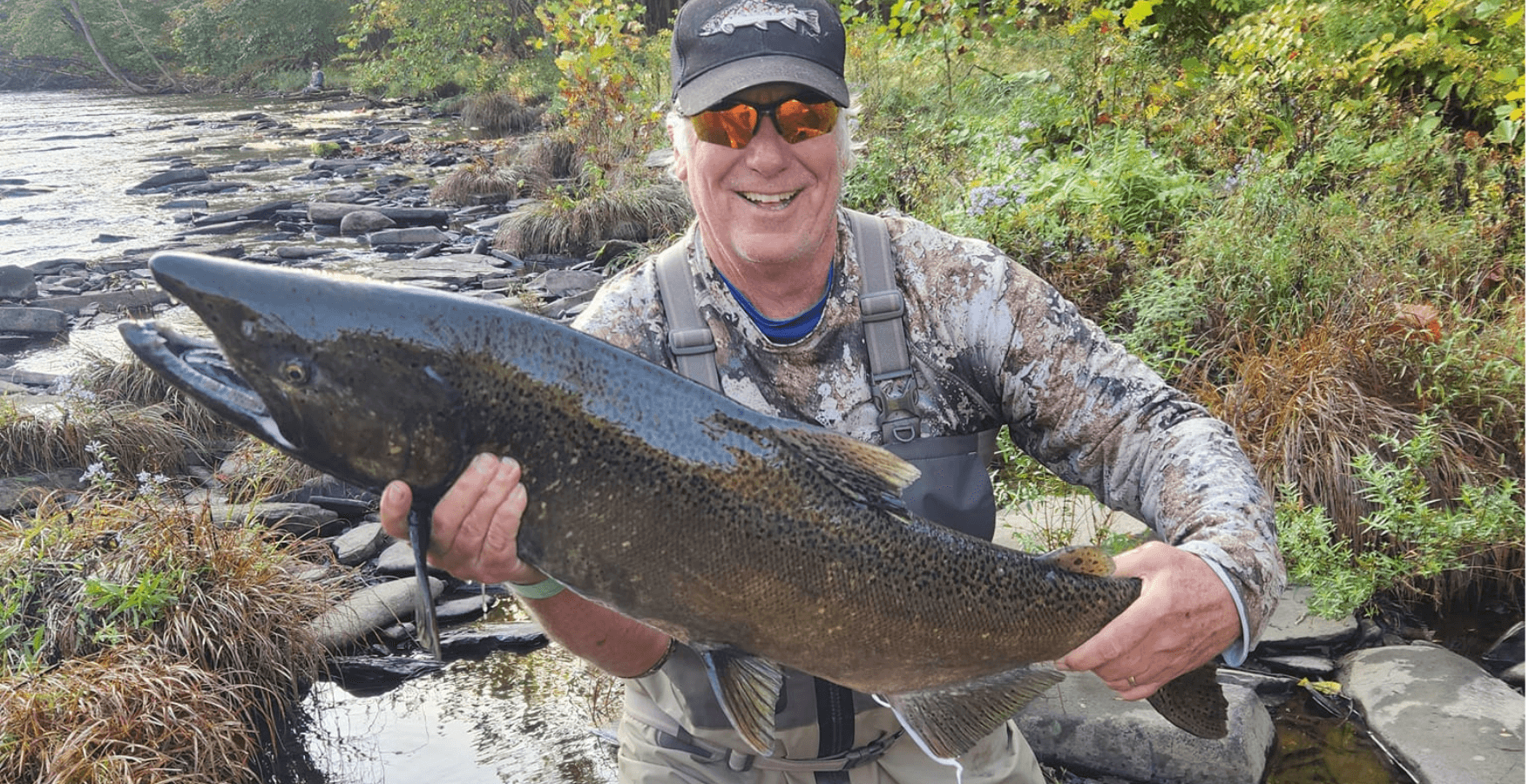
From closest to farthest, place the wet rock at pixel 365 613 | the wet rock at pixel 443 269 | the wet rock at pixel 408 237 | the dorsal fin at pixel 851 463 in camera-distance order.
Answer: the dorsal fin at pixel 851 463
the wet rock at pixel 365 613
the wet rock at pixel 443 269
the wet rock at pixel 408 237

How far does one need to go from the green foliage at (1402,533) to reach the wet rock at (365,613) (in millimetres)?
3516

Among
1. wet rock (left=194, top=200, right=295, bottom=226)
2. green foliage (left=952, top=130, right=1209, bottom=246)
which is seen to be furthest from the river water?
green foliage (left=952, top=130, right=1209, bottom=246)

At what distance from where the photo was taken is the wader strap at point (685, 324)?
A: 9.09ft

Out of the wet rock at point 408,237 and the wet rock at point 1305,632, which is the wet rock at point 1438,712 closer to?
the wet rock at point 1305,632

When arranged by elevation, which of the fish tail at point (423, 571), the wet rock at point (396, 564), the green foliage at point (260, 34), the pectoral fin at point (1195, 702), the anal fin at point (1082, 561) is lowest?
the wet rock at point (396, 564)

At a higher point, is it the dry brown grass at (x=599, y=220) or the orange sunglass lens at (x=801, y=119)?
the orange sunglass lens at (x=801, y=119)

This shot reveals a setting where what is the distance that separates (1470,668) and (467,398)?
3.78m

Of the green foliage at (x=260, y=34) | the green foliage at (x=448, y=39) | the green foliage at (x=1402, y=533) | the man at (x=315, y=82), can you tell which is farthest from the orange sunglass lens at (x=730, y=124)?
the green foliage at (x=260, y=34)

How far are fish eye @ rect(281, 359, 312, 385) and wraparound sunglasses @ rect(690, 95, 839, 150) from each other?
1.23 m

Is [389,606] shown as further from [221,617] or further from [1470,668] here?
[1470,668]

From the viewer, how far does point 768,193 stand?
2.78 metres

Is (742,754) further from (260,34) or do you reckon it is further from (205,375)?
(260,34)

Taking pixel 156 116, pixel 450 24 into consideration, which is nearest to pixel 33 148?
pixel 156 116

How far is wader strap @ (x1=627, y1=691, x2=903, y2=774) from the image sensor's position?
2820 mm
